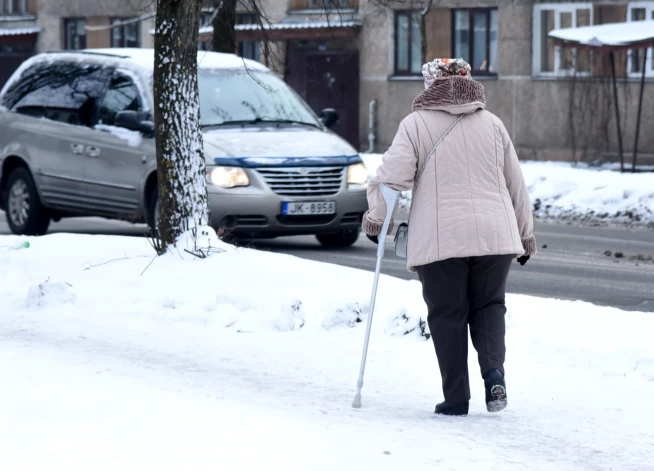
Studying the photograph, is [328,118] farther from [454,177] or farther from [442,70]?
[454,177]

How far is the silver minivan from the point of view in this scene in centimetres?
1253

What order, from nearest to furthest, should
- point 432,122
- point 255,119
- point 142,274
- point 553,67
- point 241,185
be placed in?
1. point 432,122
2. point 142,274
3. point 241,185
4. point 255,119
5. point 553,67

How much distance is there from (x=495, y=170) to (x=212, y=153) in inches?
266

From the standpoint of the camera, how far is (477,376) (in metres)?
7.05

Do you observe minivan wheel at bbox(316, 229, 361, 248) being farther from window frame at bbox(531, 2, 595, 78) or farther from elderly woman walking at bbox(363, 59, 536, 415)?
window frame at bbox(531, 2, 595, 78)

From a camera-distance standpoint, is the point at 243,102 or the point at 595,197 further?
the point at 595,197

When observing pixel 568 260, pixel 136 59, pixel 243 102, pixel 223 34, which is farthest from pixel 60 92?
pixel 568 260

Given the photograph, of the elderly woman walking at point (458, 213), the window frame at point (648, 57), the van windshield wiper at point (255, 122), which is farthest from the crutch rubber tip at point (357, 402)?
the window frame at point (648, 57)

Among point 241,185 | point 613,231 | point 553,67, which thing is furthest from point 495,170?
point 553,67

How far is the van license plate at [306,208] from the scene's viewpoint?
1257cm

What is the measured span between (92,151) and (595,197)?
771 cm

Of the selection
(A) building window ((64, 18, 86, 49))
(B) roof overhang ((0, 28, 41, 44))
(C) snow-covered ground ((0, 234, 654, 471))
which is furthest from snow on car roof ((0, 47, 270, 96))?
(B) roof overhang ((0, 28, 41, 44))

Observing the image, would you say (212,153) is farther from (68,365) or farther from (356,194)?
(68,365)

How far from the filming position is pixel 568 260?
1299 centimetres
